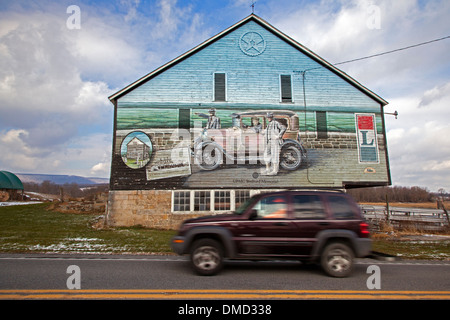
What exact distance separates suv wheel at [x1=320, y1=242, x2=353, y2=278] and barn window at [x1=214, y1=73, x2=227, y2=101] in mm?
12239

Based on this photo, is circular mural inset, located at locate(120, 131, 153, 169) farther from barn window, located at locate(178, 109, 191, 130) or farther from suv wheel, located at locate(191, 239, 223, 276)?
suv wheel, located at locate(191, 239, 223, 276)

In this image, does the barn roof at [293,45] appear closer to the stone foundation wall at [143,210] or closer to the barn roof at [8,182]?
the stone foundation wall at [143,210]

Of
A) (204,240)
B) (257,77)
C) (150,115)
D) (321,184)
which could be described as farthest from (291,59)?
(204,240)

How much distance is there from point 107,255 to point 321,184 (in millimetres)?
12043

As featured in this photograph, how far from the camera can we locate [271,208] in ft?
21.7

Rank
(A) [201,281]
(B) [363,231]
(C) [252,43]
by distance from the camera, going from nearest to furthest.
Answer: (A) [201,281]
(B) [363,231]
(C) [252,43]

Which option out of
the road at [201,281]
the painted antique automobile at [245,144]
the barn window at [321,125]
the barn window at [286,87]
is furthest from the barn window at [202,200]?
the road at [201,281]

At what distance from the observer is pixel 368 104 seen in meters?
17.9

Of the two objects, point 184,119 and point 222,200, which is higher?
point 184,119

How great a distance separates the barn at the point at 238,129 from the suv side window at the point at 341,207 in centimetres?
1000

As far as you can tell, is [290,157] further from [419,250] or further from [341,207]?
[341,207]

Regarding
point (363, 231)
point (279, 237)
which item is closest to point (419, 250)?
point (363, 231)

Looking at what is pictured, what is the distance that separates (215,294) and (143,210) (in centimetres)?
1191
